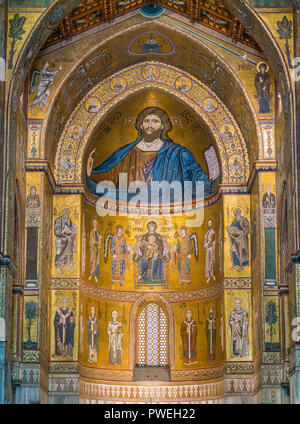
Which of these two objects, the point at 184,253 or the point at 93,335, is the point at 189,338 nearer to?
the point at 184,253

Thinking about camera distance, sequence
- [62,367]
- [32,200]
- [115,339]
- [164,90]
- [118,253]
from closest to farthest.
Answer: [32,200], [62,367], [164,90], [115,339], [118,253]

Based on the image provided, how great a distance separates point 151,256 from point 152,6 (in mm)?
8887

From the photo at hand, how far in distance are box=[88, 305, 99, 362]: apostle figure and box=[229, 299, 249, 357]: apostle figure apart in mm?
4780

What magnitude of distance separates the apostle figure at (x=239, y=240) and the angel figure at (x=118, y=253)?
442cm

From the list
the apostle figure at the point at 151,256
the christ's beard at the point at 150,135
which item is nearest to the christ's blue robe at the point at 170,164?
the christ's beard at the point at 150,135

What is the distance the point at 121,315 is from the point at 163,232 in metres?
3.36

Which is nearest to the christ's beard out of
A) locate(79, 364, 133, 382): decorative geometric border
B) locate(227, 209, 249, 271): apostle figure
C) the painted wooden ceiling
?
locate(227, 209, 249, 271): apostle figure

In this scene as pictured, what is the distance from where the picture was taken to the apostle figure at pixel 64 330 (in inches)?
1187

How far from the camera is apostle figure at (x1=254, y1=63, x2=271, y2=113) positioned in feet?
96.3

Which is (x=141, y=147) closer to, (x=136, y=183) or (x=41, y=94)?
(x=136, y=183)

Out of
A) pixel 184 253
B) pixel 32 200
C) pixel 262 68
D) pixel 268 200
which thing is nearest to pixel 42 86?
pixel 32 200

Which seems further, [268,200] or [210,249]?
[210,249]

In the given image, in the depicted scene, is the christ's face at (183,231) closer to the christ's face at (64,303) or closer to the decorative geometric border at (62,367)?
the christ's face at (64,303)

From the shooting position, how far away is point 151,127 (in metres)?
34.0
